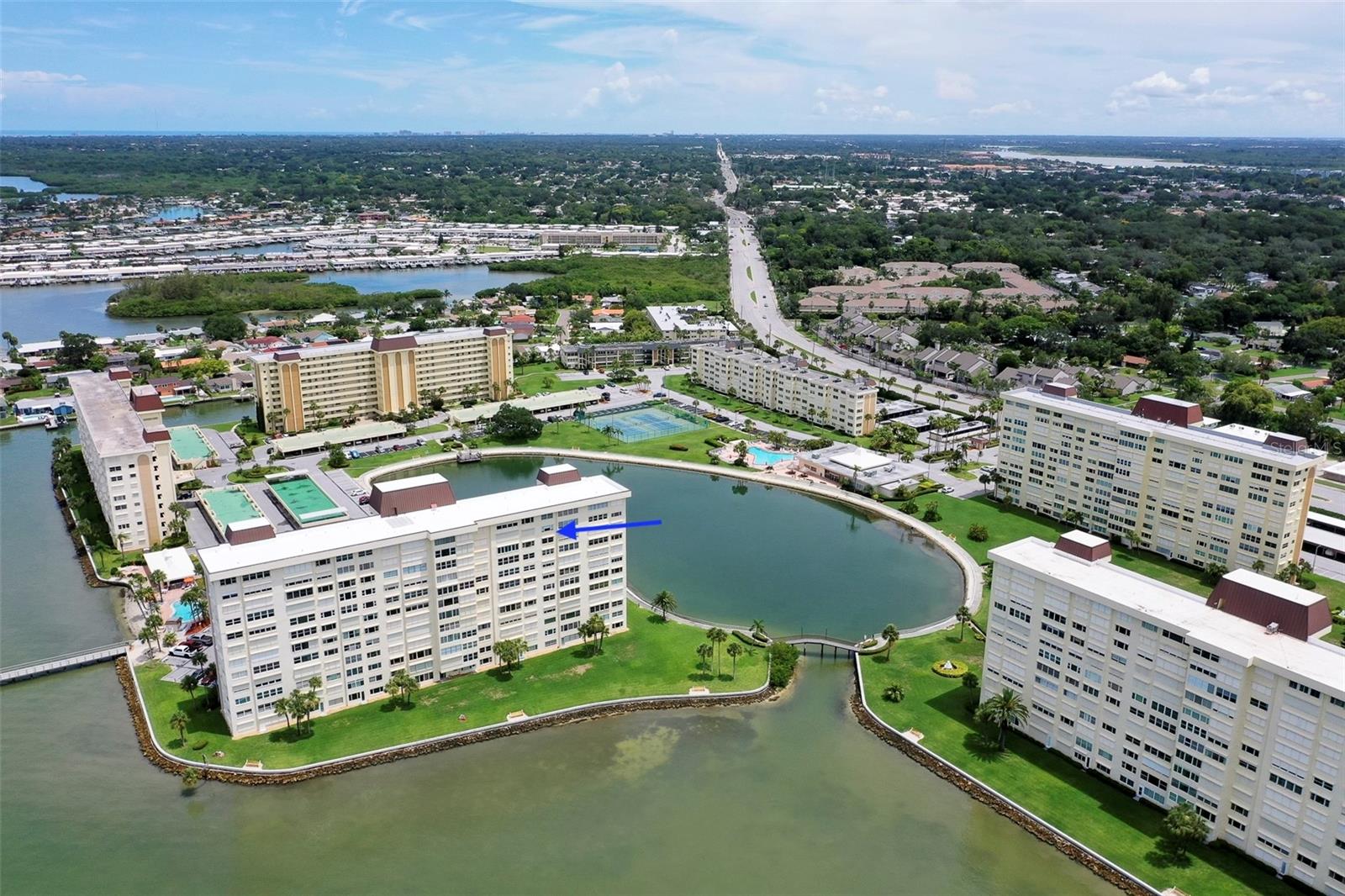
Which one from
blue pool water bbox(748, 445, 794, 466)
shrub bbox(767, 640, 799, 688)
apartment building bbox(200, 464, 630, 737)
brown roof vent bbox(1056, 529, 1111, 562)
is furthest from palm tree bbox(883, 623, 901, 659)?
blue pool water bbox(748, 445, 794, 466)

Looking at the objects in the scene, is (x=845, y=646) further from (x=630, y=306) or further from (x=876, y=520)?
(x=630, y=306)

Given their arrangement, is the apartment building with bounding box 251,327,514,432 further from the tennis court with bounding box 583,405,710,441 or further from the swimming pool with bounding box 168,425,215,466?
the tennis court with bounding box 583,405,710,441

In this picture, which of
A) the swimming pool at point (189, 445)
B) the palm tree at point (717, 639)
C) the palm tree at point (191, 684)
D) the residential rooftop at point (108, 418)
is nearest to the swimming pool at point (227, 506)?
the residential rooftop at point (108, 418)

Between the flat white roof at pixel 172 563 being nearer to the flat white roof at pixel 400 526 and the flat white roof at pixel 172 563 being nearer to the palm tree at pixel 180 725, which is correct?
the flat white roof at pixel 400 526

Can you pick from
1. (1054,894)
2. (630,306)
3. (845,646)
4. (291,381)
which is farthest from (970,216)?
(1054,894)

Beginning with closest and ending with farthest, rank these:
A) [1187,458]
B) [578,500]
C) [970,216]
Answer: [578,500], [1187,458], [970,216]

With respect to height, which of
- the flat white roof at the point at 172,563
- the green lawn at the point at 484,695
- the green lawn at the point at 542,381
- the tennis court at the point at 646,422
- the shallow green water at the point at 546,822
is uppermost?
the green lawn at the point at 542,381
